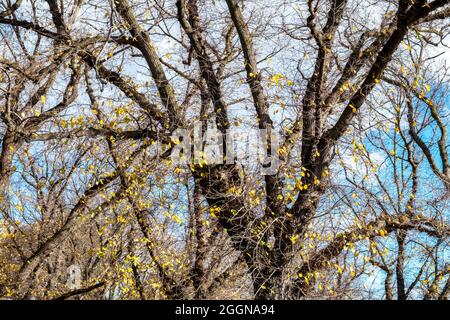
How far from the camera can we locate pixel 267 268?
7008 millimetres

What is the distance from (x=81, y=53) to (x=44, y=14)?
62.1 inches

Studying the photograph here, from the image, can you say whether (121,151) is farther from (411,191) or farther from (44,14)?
(411,191)

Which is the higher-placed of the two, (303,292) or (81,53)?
(81,53)

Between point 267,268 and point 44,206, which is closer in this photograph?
point 267,268

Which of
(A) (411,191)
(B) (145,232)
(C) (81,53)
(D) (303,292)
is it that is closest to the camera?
(D) (303,292)

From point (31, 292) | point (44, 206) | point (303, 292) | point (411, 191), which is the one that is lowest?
point (303, 292)

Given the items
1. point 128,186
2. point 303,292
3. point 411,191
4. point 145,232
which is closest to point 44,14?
point 128,186
